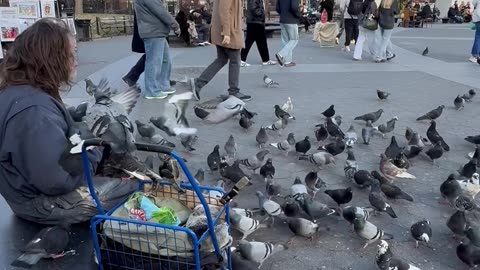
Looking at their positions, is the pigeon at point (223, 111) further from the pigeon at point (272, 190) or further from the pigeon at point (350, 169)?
the pigeon at point (272, 190)

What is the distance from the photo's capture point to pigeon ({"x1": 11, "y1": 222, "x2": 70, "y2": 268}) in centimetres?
260

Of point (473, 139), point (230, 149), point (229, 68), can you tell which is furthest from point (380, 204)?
point (229, 68)

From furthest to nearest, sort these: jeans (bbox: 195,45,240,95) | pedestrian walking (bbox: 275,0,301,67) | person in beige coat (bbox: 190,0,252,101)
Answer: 1. pedestrian walking (bbox: 275,0,301,67)
2. jeans (bbox: 195,45,240,95)
3. person in beige coat (bbox: 190,0,252,101)

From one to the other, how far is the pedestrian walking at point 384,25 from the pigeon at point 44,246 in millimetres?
9751

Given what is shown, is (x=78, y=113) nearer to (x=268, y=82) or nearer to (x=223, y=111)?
(x=223, y=111)

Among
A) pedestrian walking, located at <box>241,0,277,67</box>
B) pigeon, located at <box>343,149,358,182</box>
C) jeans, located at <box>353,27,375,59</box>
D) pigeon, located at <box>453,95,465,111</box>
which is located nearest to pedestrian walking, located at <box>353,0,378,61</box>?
jeans, located at <box>353,27,375,59</box>

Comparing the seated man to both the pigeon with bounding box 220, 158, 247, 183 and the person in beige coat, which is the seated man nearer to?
the pigeon with bounding box 220, 158, 247, 183

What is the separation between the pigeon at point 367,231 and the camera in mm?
3346

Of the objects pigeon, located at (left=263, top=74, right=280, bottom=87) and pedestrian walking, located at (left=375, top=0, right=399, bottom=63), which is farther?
pedestrian walking, located at (left=375, top=0, right=399, bottom=63)

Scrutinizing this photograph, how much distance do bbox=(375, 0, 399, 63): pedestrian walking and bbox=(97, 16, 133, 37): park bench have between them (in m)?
10.9

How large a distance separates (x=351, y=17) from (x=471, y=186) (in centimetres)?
932

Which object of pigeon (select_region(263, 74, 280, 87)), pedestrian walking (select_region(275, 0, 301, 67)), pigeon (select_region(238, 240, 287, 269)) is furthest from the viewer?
pedestrian walking (select_region(275, 0, 301, 67))

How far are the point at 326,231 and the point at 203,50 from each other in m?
10.9

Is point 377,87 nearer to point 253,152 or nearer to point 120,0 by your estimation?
point 253,152
